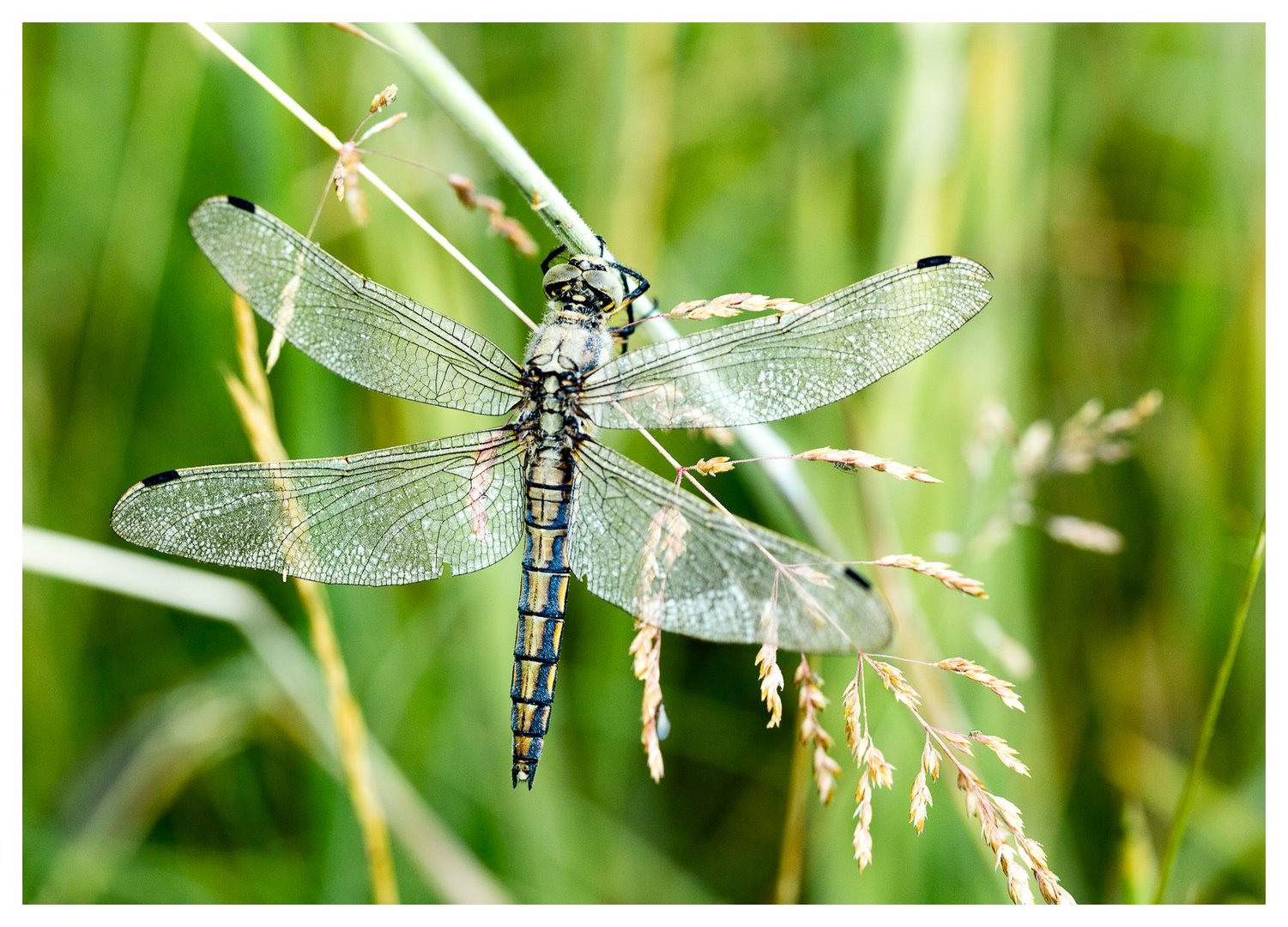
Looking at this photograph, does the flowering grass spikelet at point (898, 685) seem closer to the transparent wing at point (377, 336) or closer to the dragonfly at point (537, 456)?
the dragonfly at point (537, 456)

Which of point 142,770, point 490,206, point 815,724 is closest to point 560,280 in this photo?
point 490,206

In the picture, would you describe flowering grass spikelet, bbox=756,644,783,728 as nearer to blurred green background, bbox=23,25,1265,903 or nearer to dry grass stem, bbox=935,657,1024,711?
dry grass stem, bbox=935,657,1024,711

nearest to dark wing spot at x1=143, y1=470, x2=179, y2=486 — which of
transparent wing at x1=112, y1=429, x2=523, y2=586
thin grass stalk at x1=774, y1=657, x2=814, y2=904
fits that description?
transparent wing at x1=112, y1=429, x2=523, y2=586

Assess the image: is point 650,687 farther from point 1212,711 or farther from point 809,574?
point 1212,711

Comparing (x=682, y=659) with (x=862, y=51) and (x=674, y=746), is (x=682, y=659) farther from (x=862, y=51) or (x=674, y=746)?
(x=862, y=51)

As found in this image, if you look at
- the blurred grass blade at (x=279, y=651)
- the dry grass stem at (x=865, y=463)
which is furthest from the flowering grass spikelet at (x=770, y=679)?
the blurred grass blade at (x=279, y=651)
